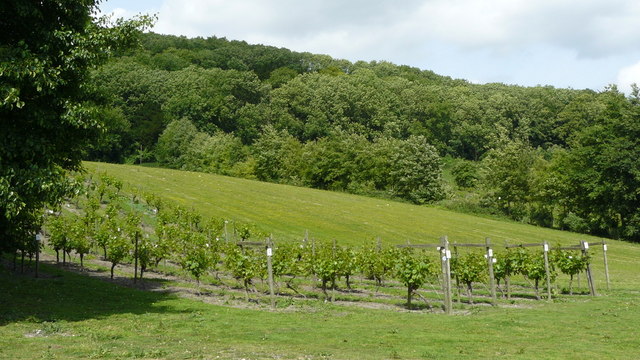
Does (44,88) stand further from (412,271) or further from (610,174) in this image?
(610,174)

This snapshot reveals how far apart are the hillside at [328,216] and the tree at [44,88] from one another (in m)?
28.5

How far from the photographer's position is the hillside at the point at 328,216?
51.5m

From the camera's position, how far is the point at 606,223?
252ft

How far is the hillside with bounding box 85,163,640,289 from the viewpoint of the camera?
51469 mm

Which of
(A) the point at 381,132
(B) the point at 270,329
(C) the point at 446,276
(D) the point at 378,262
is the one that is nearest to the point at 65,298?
(B) the point at 270,329

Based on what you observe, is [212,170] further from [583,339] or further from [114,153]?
[583,339]

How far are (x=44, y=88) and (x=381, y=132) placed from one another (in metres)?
121

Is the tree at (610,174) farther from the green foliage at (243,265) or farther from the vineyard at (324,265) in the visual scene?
the green foliage at (243,265)

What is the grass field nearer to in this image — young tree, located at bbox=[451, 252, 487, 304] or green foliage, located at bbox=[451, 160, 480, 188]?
young tree, located at bbox=[451, 252, 487, 304]

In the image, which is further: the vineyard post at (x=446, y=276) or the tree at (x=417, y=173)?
the tree at (x=417, y=173)

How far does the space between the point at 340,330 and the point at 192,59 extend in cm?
15716

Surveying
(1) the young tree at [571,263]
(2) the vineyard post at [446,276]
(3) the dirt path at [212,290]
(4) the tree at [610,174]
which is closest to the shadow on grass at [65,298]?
(3) the dirt path at [212,290]

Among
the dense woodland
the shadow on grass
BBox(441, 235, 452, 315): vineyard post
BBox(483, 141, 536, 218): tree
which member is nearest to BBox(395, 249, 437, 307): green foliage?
BBox(441, 235, 452, 315): vineyard post

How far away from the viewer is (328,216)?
196 ft
